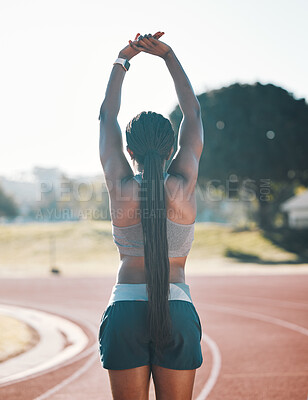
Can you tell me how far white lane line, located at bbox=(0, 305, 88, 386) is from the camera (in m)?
6.24

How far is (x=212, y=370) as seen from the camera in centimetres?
627

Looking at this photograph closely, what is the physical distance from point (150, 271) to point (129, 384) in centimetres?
48

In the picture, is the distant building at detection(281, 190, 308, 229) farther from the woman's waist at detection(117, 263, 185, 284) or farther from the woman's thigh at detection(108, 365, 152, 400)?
the woman's thigh at detection(108, 365, 152, 400)

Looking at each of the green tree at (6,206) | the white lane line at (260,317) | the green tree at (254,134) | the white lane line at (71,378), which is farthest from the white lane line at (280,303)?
the green tree at (6,206)

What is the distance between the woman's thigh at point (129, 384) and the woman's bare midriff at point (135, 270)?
38 centimetres

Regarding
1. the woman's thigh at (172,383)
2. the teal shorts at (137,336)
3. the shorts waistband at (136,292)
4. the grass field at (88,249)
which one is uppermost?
the shorts waistband at (136,292)

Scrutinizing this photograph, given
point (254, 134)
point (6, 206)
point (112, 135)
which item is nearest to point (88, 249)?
point (254, 134)

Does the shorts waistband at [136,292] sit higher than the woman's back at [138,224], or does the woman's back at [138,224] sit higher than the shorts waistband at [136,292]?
the woman's back at [138,224]

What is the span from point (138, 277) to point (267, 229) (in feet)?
116

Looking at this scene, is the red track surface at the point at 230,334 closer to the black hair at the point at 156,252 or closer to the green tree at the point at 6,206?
the black hair at the point at 156,252

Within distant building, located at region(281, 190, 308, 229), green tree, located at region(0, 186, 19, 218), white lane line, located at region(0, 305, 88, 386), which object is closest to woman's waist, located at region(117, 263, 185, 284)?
white lane line, located at region(0, 305, 88, 386)

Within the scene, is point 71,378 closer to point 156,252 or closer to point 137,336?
point 137,336

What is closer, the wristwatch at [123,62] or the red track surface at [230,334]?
the wristwatch at [123,62]

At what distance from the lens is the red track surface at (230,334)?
5441mm
